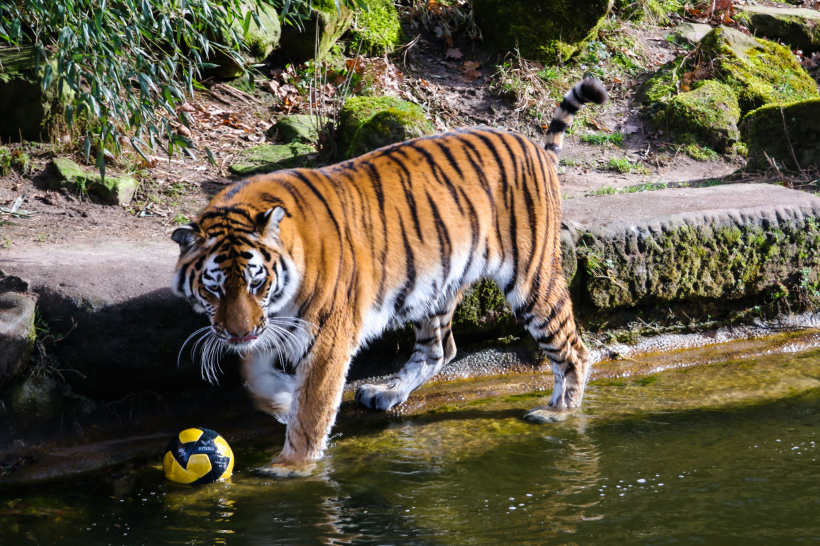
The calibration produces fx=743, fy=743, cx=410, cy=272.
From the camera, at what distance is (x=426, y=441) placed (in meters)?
3.81

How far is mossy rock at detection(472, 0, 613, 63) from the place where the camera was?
9.66 metres

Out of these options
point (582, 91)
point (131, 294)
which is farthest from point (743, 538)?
point (131, 294)

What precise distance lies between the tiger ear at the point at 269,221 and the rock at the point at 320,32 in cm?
561

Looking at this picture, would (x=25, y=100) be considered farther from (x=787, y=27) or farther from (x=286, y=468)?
(x=787, y=27)

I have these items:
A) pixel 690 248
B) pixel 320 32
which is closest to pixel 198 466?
pixel 690 248

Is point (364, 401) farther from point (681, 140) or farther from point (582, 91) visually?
point (681, 140)

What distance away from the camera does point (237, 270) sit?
3055 millimetres

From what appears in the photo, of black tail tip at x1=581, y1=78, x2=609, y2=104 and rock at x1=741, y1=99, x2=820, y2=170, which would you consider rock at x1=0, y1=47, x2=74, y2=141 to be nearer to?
black tail tip at x1=581, y1=78, x2=609, y2=104

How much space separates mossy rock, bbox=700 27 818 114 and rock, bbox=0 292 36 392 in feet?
28.9

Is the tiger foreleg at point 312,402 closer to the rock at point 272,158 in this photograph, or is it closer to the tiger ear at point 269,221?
the tiger ear at point 269,221

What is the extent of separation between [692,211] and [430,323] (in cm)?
223

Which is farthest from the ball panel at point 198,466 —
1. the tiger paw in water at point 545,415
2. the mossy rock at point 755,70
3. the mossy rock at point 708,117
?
the mossy rock at point 755,70

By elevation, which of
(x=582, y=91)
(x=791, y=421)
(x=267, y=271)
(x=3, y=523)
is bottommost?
(x=3, y=523)

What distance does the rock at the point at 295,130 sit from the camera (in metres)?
7.58
